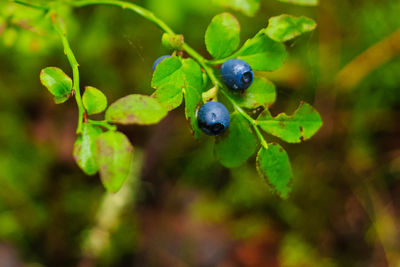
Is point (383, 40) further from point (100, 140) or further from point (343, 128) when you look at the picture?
point (100, 140)

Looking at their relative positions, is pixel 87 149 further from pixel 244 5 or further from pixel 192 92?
pixel 244 5

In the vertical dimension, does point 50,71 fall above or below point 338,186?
above

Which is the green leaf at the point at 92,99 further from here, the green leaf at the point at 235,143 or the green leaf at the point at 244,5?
the green leaf at the point at 244,5

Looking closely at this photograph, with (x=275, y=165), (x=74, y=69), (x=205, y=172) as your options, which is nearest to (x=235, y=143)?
(x=275, y=165)

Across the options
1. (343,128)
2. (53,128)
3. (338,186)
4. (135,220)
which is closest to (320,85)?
(343,128)

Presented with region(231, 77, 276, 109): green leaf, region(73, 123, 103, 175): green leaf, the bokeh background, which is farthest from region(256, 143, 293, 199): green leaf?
the bokeh background

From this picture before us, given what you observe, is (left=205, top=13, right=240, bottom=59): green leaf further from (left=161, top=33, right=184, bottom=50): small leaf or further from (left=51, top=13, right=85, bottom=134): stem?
(left=51, top=13, right=85, bottom=134): stem

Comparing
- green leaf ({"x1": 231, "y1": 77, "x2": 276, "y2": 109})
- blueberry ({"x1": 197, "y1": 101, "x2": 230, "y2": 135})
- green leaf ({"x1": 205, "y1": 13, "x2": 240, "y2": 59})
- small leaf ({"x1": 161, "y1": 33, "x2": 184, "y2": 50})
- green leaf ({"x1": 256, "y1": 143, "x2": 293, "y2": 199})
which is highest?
small leaf ({"x1": 161, "y1": 33, "x2": 184, "y2": 50})
